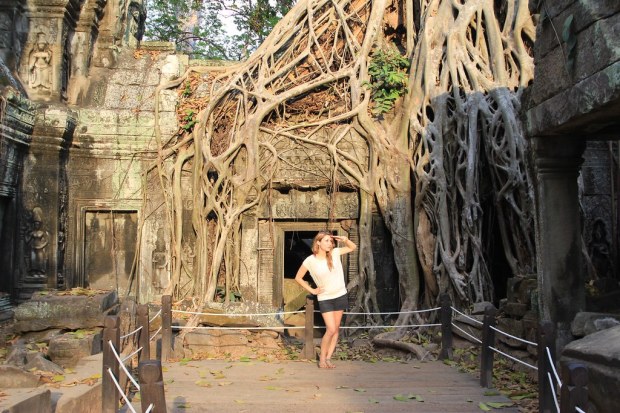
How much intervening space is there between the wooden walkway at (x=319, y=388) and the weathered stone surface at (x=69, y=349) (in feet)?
2.39

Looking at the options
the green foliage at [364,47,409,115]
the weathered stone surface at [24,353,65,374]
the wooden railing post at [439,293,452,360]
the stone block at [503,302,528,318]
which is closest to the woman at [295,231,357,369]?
the wooden railing post at [439,293,452,360]

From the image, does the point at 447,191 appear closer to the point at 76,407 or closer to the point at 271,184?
the point at 271,184

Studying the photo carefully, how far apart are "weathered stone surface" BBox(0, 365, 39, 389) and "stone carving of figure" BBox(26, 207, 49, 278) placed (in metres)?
4.12

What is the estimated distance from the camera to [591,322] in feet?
13.0

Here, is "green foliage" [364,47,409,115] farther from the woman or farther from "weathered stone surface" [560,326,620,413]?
"weathered stone surface" [560,326,620,413]

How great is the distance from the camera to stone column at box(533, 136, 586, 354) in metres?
4.39

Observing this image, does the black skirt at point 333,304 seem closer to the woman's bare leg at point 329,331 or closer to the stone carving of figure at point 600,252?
the woman's bare leg at point 329,331

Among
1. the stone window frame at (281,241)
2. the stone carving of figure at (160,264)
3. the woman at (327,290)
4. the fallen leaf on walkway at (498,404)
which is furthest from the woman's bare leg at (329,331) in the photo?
the stone carving of figure at (160,264)

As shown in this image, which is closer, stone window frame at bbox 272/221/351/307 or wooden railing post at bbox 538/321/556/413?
wooden railing post at bbox 538/321/556/413

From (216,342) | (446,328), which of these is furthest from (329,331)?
(216,342)

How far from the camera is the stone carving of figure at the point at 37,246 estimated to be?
317 inches

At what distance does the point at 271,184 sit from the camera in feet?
27.8

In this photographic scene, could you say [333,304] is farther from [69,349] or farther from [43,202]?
[43,202]

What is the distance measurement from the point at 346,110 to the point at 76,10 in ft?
14.5
